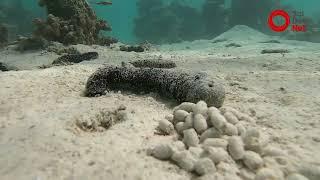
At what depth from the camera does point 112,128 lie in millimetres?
3508

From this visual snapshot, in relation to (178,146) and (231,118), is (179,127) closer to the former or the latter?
(178,146)

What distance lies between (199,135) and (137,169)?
0.87 m

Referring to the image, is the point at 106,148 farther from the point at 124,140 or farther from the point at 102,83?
the point at 102,83

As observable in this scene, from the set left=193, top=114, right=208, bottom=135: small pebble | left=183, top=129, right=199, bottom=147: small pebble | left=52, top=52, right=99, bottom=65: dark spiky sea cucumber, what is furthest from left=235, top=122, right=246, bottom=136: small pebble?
left=52, top=52, right=99, bottom=65: dark spiky sea cucumber

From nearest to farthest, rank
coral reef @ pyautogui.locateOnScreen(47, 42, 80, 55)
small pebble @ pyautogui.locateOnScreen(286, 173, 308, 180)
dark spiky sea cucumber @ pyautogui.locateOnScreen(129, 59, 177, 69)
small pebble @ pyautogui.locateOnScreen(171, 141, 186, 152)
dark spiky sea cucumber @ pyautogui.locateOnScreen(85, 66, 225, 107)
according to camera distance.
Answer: small pebble @ pyautogui.locateOnScreen(286, 173, 308, 180) < small pebble @ pyautogui.locateOnScreen(171, 141, 186, 152) < dark spiky sea cucumber @ pyautogui.locateOnScreen(85, 66, 225, 107) < dark spiky sea cucumber @ pyautogui.locateOnScreen(129, 59, 177, 69) < coral reef @ pyautogui.locateOnScreen(47, 42, 80, 55)

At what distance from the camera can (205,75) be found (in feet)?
15.3

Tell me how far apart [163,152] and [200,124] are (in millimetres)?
577

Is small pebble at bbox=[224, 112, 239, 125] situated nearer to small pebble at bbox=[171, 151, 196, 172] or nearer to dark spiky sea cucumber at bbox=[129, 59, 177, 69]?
small pebble at bbox=[171, 151, 196, 172]

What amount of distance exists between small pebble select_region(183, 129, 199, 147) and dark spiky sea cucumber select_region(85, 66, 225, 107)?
1097 millimetres

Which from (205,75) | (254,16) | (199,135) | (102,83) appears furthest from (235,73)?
(254,16)

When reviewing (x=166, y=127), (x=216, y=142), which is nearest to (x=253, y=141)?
(x=216, y=142)

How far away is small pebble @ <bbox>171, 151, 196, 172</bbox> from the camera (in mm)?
2710

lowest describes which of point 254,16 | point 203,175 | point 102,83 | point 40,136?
point 203,175

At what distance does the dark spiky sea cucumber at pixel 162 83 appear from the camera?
167 inches
